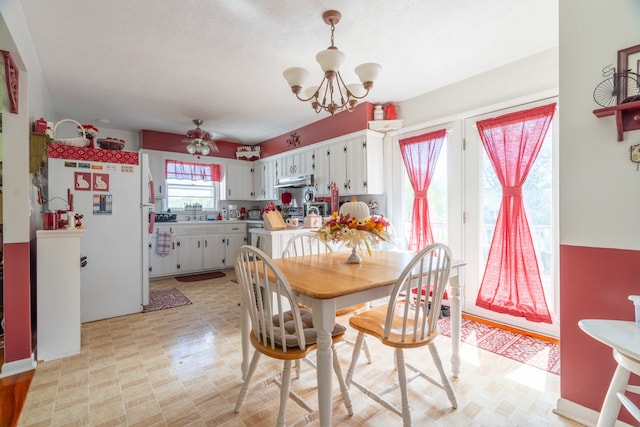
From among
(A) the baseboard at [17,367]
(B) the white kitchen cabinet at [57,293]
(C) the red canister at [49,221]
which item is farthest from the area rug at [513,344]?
(C) the red canister at [49,221]

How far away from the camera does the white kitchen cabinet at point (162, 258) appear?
4723mm

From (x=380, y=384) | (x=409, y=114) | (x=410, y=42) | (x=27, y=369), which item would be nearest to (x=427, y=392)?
(x=380, y=384)

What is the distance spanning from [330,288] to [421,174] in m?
2.52

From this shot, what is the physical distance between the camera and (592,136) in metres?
1.50

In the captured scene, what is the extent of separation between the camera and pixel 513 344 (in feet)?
8.16

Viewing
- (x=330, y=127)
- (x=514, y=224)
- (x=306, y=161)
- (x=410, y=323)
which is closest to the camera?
(x=410, y=323)

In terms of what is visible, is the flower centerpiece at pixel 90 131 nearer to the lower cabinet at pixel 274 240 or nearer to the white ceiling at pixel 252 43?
the white ceiling at pixel 252 43

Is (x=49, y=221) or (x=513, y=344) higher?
(x=49, y=221)

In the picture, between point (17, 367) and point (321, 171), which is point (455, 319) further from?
point (17, 367)

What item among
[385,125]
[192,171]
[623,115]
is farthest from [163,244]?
[623,115]

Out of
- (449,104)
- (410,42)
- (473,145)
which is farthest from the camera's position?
(449,104)

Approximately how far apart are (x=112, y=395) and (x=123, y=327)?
3.98ft

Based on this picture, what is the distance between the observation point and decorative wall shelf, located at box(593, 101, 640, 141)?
1.35 m

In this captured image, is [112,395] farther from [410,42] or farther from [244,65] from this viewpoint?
[410,42]
